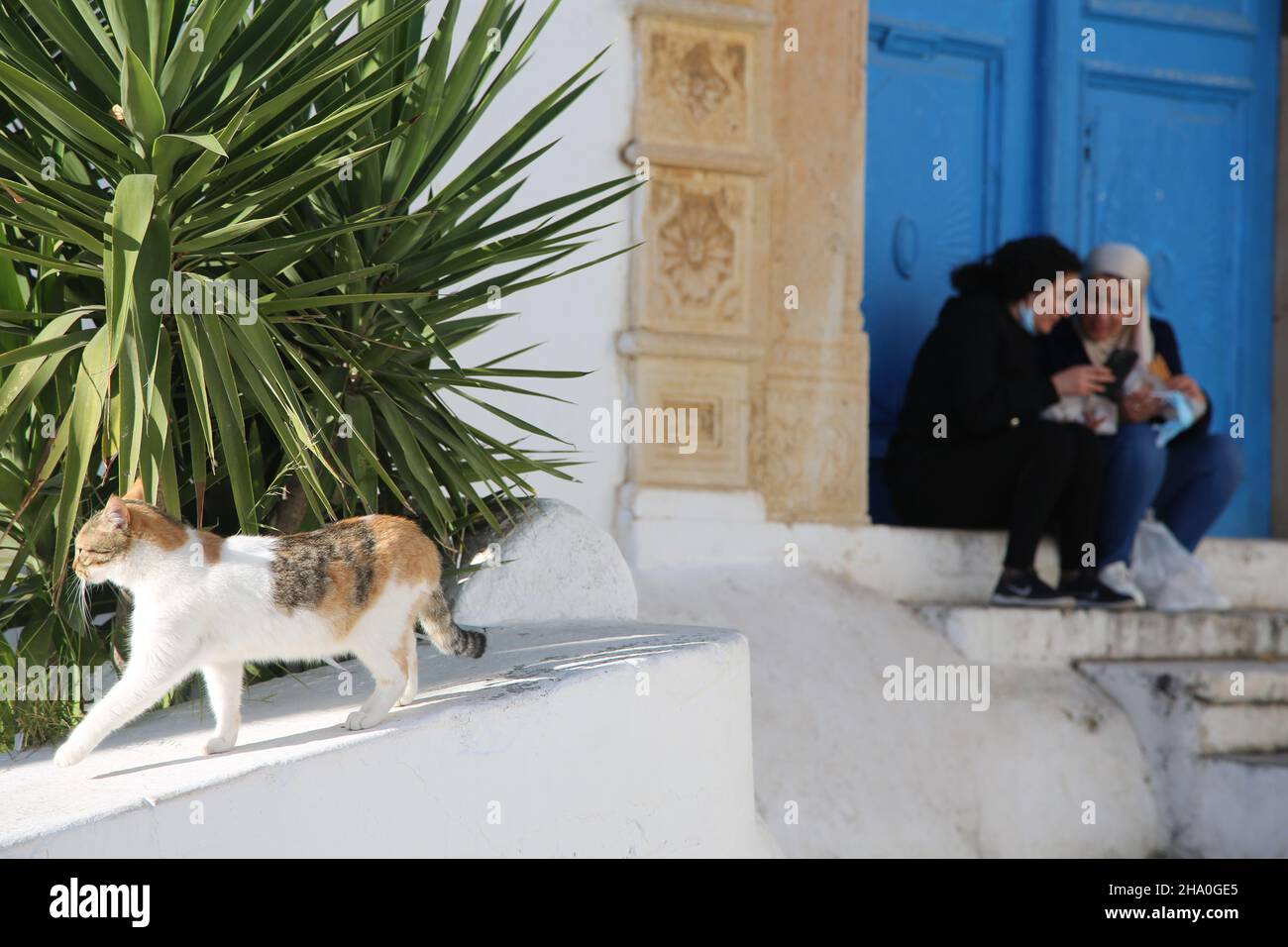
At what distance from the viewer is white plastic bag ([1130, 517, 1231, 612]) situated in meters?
5.25

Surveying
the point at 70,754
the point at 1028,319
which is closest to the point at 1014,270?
the point at 1028,319

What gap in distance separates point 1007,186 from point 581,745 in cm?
390

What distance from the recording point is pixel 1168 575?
209 inches

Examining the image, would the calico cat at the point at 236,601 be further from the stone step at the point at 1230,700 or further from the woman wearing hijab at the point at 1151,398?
the woman wearing hijab at the point at 1151,398

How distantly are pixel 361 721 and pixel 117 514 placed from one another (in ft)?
1.67

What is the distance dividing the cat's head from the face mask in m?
3.67

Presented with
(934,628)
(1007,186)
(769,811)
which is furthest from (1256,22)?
(769,811)

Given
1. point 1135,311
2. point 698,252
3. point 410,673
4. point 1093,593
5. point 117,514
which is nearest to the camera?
point 117,514

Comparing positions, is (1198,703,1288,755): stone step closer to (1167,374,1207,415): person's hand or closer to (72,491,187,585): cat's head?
(1167,374,1207,415): person's hand

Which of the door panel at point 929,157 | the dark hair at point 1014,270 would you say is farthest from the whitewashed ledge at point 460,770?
the door panel at point 929,157

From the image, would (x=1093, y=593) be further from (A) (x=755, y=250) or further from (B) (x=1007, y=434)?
(A) (x=755, y=250)

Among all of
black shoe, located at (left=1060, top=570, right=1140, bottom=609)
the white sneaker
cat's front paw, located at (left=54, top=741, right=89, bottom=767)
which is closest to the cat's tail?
cat's front paw, located at (left=54, top=741, right=89, bottom=767)

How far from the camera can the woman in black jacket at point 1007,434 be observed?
5.00 meters

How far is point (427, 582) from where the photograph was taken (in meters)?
2.69
